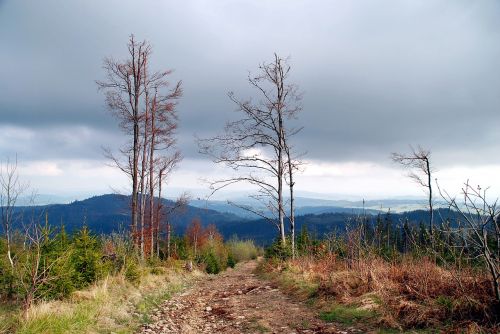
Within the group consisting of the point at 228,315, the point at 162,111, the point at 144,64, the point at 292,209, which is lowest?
the point at 228,315

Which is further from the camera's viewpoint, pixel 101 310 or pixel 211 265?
pixel 211 265

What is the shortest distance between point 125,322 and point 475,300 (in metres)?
6.36

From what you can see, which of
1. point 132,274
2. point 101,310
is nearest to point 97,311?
point 101,310

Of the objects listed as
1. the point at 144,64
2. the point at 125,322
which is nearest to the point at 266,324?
the point at 125,322

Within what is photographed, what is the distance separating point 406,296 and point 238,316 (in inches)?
137

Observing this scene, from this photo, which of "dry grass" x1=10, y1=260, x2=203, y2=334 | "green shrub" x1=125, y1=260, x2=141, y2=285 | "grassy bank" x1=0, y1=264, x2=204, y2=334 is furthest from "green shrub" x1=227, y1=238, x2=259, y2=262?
"dry grass" x1=10, y1=260, x2=203, y2=334

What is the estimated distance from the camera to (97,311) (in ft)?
24.0

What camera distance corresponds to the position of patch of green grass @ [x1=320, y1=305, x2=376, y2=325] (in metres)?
6.68

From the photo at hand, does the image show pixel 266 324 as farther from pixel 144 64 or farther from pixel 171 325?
pixel 144 64

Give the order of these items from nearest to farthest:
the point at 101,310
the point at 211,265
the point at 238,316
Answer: the point at 101,310, the point at 238,316, the point at 211,265

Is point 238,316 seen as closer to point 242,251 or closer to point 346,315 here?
point 346,315

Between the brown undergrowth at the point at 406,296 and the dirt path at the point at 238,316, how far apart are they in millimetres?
551

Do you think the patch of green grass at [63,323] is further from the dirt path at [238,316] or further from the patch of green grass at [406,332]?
the patch of green grass at [406,332]

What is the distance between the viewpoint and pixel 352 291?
8289 millimetres
